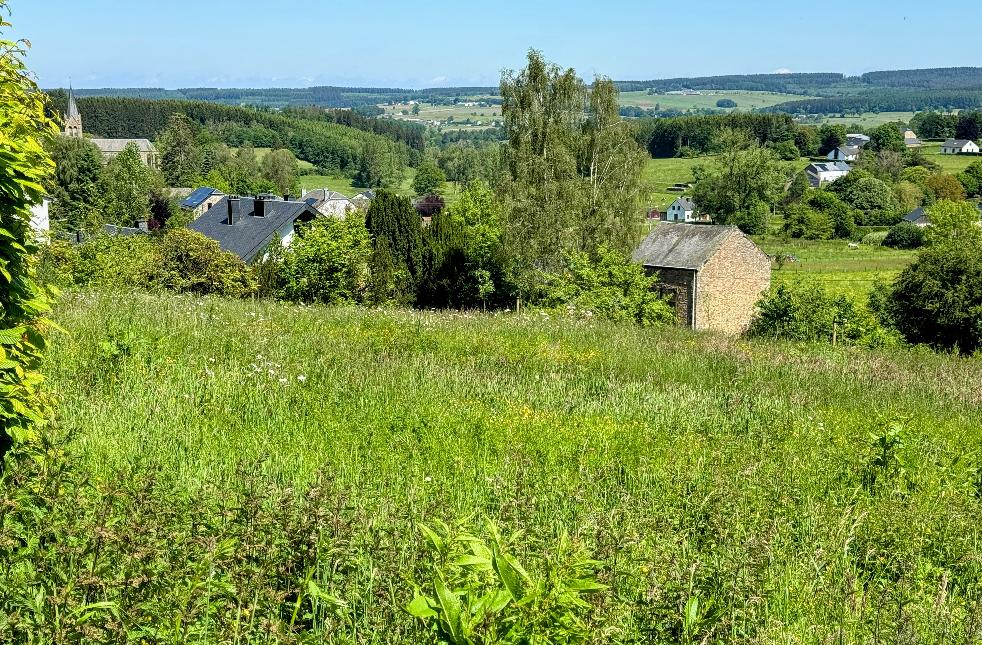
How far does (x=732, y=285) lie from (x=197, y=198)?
265 feet

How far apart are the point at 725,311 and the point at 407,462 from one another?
47684 millimetres

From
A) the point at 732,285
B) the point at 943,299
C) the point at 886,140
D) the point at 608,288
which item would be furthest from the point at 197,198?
the point at 886,140

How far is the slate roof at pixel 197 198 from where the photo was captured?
Answer: 107 m

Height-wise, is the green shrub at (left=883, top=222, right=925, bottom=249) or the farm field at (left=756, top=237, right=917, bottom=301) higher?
the green shrub at (left=883, top=222, right=925, bottom=249)

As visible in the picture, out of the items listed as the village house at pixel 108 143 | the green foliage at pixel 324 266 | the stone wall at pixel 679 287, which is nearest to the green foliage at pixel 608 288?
the green foliage at pixel 324 266

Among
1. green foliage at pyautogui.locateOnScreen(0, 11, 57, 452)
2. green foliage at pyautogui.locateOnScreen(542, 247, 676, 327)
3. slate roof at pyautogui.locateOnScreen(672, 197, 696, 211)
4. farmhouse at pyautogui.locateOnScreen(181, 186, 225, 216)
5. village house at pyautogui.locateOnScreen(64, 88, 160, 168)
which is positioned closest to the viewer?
green foliage at pyautogui.locateOnScreen(0, 11, 57, 452)

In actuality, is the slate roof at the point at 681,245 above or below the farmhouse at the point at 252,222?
below

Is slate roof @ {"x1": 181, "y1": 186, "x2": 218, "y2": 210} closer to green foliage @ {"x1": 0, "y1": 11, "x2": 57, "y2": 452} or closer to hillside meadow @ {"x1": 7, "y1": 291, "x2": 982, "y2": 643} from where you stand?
hillside meadow @ {"x1": 7, "y1": 291, "x2": 982, "y2": 643}

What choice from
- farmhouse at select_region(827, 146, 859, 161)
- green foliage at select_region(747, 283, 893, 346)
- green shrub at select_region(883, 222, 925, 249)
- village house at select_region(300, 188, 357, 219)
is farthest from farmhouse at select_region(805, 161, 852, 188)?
green foliage at select_region(747, 283, 893, 346)

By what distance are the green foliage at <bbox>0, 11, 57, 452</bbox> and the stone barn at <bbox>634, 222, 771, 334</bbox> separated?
46.2m

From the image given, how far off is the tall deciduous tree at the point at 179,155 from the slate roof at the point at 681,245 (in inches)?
4218

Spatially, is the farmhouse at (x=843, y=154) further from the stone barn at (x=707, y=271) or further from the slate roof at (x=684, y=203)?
the stone barn at (x=707, y=271)

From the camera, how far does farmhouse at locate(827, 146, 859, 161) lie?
605 feet

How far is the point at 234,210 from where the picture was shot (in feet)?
199
